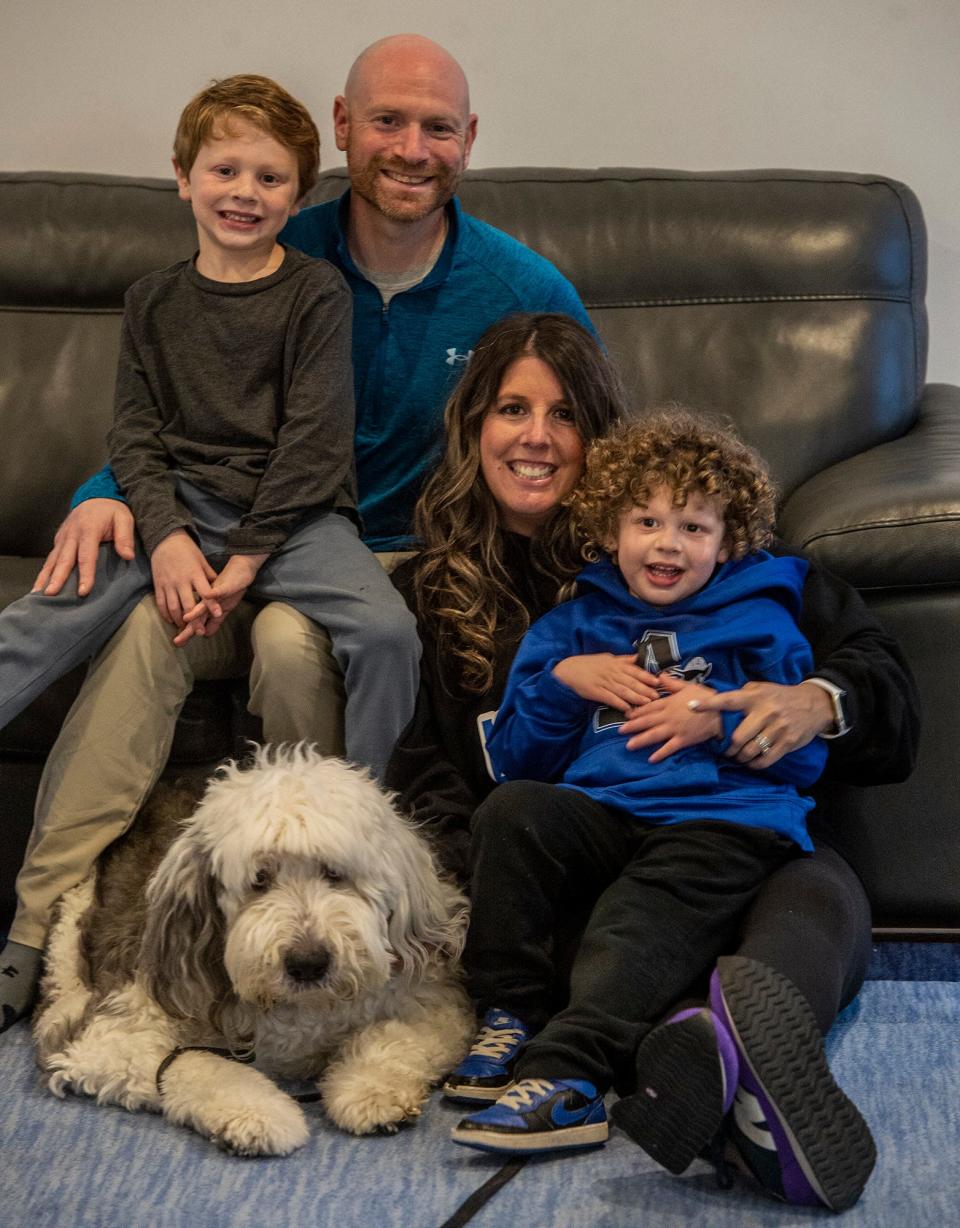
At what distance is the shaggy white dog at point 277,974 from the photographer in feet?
5.76

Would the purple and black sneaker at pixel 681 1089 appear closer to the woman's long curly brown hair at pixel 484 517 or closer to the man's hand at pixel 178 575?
the woman's long curly brown hair at pixel 484 517

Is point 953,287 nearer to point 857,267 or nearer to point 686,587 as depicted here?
point 857,267

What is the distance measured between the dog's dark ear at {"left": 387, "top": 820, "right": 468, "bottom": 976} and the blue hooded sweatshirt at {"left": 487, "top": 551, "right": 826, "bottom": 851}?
23 centimetres

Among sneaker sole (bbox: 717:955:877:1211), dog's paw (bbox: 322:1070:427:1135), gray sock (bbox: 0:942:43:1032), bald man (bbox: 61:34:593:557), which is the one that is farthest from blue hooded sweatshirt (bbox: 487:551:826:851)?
gray sock (bbox: 0:942:43:1032)

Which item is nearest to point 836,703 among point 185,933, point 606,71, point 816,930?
point 816,930

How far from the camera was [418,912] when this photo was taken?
1.89 metres

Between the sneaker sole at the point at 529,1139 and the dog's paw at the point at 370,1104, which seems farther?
the dog's paw at the point at 370,1104

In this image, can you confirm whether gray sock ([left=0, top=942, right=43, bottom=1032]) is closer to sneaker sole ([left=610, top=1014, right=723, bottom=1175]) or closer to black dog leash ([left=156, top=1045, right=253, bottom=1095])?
black dog leash ([left=156, top=1045, right=253, bottom=1095])

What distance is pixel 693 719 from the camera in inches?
75.7

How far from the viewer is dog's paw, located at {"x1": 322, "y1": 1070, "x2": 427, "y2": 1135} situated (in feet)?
5.86

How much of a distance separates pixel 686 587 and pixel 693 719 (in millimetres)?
212

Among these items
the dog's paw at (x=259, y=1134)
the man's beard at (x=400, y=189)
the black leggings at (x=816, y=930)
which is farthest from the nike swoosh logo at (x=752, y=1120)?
the man's beard at (x=400, y=189)

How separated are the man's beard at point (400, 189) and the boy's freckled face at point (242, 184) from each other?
0.25 metres

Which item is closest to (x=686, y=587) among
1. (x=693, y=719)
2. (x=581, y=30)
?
(x=693, y=719)
